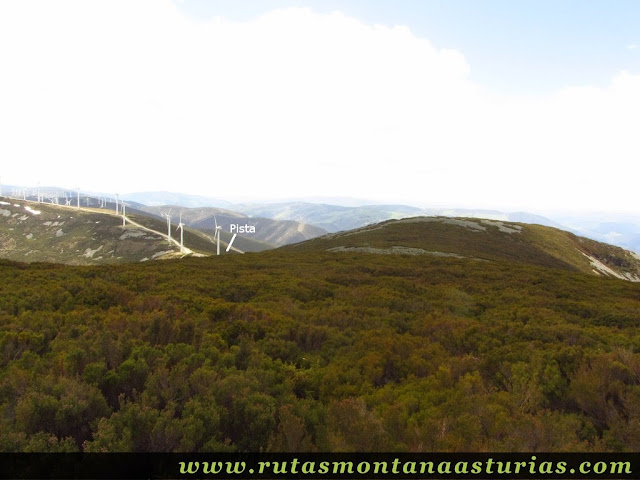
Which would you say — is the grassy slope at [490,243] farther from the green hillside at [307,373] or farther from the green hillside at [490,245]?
the green hillside at [307,373]

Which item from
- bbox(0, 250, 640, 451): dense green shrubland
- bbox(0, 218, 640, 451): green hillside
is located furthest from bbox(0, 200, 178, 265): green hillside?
bbox(0, 250, 640, 451): dense green shrubland

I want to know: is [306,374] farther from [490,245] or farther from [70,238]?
[70,238]

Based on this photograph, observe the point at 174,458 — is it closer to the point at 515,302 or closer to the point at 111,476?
the point at 111,476

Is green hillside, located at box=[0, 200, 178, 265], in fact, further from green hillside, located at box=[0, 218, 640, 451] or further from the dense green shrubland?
the dense green shrubland

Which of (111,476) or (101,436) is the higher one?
(101,436)

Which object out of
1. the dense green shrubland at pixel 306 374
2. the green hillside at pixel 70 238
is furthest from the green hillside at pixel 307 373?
the green hillside at pixel 70 238

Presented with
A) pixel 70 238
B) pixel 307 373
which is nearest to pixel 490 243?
pixel 307 373

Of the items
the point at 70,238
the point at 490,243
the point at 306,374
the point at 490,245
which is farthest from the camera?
the point at 70,238

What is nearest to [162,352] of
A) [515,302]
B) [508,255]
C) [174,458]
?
[174,458]
